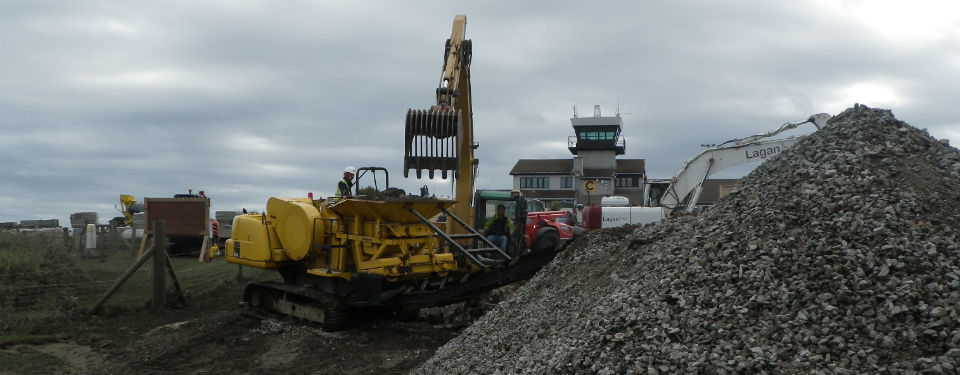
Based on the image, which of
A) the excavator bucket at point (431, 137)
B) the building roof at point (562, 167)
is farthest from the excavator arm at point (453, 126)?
the building roof at point (562, 167)

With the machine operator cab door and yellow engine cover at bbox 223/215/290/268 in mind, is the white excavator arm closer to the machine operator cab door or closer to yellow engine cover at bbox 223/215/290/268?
the machine operator cab door

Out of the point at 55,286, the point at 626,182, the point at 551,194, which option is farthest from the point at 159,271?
the point at 626,182

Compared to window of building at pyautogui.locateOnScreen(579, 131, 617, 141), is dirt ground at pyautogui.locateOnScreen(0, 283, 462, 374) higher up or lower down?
lower down

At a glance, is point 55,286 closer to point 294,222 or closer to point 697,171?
point 294,222

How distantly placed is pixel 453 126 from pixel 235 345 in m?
4.35

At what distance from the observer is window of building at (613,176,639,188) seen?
5353cm

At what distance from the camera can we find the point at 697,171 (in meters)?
14.5

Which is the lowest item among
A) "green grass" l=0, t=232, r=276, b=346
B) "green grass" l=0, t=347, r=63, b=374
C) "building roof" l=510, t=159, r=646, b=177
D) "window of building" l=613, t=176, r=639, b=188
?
"green grass" l=0, t=347, r=63, b=374

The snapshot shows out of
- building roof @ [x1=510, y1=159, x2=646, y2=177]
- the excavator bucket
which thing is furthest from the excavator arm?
building roof @ [x1=510, y1=159, x2=646, y2=177]

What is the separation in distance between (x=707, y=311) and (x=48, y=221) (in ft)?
82.8

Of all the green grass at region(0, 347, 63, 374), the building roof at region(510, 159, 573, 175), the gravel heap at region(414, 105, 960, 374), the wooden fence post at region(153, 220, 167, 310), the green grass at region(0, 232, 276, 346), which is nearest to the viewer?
the gravel heap at region(414, 105, 960, 374)

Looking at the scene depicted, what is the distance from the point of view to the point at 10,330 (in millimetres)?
10109

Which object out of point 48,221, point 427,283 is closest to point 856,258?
point 427,283

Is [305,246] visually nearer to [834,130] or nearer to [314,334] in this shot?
[314,334]
